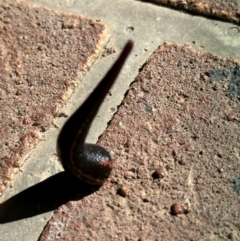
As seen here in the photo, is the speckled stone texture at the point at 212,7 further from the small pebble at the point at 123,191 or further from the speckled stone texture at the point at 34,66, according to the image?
the small pebble at the point at 123,191

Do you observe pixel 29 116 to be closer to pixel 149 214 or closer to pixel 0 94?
pixel 0 94

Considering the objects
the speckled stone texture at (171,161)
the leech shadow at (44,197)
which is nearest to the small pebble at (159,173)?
the speckled stone texture at (171,161)

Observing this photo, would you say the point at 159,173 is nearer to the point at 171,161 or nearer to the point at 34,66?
the point at 171,161

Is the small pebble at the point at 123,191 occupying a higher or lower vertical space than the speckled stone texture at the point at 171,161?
lower

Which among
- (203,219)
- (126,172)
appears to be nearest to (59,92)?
(126,172)

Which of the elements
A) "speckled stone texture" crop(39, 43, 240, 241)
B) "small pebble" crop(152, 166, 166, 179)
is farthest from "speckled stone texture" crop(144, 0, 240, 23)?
"small pebble" crop(152, 166, 166, 179)

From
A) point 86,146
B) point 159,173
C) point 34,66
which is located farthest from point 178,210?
point 34,66
